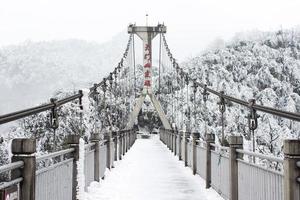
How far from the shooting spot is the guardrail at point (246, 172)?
4.08m

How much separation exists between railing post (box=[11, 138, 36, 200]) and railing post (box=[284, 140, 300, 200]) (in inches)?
83.7

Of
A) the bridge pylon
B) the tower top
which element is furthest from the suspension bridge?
the tower top

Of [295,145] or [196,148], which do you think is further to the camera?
[196,148]

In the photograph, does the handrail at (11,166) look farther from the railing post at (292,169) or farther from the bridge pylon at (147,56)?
the bridge pylon at (147,56)

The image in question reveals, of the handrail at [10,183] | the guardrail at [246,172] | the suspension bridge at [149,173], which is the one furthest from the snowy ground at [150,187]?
the handrail at [10,183]

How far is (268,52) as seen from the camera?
100 meters

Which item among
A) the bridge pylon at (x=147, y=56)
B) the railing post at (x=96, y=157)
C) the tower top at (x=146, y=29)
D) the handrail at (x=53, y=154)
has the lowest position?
the railing post at (x=96, y=157)

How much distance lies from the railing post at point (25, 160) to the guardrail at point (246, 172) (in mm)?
2133

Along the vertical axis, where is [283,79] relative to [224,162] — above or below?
above

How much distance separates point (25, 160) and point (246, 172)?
9.53 ft

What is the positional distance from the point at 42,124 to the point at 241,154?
29.1 metres

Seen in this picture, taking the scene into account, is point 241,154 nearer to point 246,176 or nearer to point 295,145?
point 246,176

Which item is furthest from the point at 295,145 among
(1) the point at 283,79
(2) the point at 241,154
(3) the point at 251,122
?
(1) the point at 283,79

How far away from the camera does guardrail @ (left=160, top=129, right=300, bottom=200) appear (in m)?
4.08
